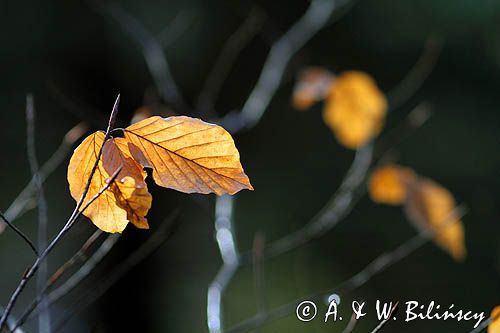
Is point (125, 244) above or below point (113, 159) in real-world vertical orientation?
above

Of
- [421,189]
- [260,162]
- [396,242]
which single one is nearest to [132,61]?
[260,162]

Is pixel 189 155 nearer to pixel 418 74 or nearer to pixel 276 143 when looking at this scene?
pixel 276 143

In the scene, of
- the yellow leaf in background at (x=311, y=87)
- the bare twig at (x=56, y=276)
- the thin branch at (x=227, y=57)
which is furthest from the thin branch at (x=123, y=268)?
the thin branch at (x=227, y=57)

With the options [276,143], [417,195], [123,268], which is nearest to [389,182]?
[417,195]

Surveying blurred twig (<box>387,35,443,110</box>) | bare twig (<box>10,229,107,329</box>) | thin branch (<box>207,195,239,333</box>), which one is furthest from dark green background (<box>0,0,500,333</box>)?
bare twig (<box>10,229,107,329</box>)

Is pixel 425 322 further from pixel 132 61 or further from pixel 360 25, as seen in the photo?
pixel 132 61

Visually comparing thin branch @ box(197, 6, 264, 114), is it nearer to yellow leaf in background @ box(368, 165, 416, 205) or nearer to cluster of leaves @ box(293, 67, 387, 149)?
cluster of leaves @ box(293, 67, 387, 149)

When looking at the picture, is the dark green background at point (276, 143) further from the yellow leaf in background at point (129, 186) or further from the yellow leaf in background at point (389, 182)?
the yellow leaf in background at point (129, 186)

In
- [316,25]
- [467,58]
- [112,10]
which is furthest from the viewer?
[467,58]
